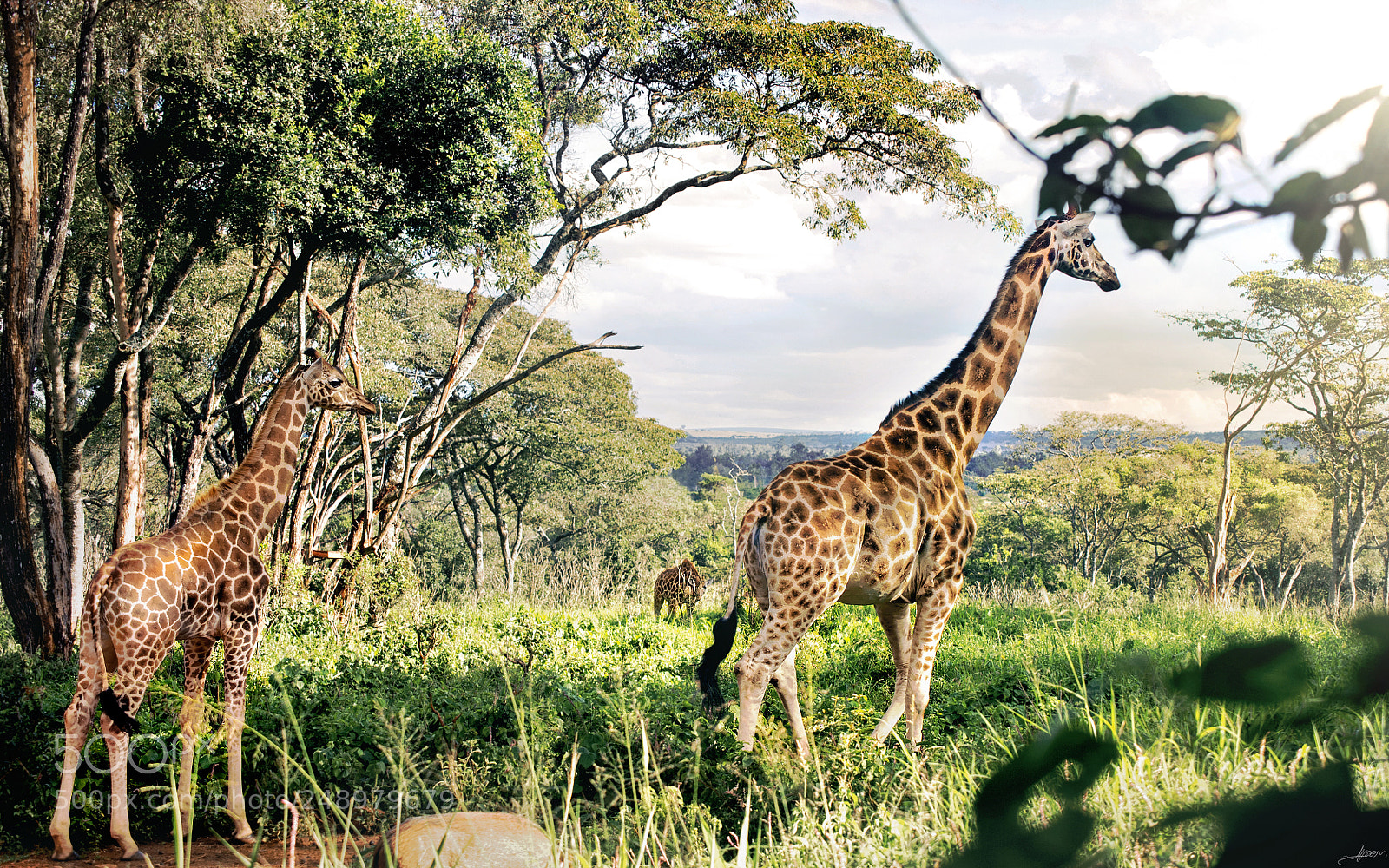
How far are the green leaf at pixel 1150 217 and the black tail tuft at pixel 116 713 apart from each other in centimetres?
433

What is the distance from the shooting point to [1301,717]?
688mm

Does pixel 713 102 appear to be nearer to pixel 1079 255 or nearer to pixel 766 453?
pixel 1079 255

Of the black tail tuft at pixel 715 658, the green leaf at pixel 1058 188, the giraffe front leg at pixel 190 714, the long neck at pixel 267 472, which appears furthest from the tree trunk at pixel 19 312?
the green leaf at pixel 1058 188

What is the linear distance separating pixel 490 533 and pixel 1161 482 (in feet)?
72.1

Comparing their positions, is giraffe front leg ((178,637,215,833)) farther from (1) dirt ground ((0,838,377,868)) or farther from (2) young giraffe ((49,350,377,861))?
(1) dirt ground ((0,838,377,868))

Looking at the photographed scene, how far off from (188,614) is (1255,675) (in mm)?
4510

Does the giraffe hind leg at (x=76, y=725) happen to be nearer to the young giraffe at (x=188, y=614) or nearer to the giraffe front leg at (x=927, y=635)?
the young giraffe at (x=188, y=614)

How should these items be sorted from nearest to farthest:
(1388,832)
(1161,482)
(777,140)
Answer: (1388,832)
(777,140)
(1161,482)

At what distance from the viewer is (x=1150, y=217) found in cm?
65

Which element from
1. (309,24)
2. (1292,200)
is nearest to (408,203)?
(309,24)

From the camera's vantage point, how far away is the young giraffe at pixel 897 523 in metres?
3.81

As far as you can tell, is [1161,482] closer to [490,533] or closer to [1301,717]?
[490,533]
